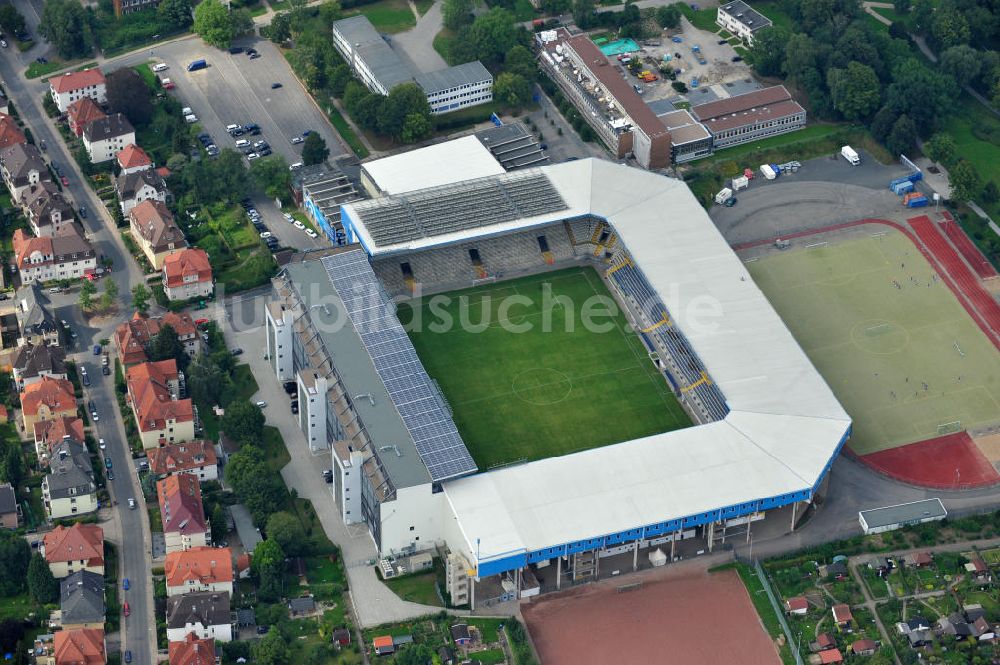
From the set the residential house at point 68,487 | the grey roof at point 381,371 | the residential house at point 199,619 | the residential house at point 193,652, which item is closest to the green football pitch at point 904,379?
the grey roof at point 381,371

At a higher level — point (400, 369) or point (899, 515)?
point (400, 369)

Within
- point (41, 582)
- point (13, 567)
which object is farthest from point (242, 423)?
point (13, 567)

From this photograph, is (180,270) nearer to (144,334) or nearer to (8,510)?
(144,334)

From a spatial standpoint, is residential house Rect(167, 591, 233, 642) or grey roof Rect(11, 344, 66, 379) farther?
grey roof Rect(11, 344, 66, 379)

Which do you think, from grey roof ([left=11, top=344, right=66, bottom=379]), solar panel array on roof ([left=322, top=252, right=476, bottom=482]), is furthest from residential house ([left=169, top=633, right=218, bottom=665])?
grey roof ([left=11, top=344, right=66, bottom=379])

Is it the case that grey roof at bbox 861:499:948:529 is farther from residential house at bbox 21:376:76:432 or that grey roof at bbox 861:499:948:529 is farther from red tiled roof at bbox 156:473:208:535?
residential house at bbox 21:376:76:432
